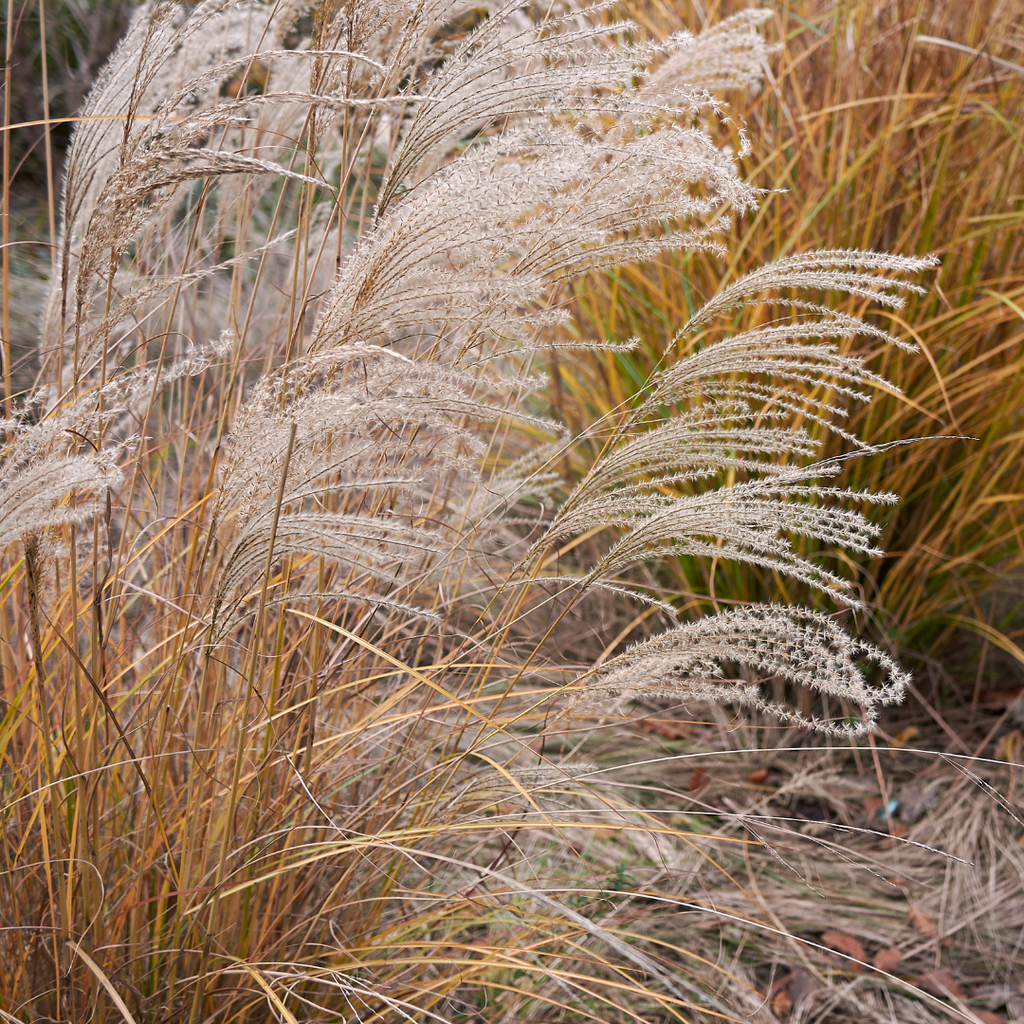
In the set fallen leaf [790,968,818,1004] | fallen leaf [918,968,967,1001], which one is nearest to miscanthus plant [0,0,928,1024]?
fallen leaf [790,968,818,1004]

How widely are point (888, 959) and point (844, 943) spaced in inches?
3.4

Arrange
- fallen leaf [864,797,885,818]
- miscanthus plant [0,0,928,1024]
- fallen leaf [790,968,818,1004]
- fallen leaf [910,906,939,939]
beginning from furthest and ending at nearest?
fallen leaf [864,797,885,818], fallen leaf [910,906,939,939], fallen leaf [790,968,818,1004], miscanthus plant [0,0,928,1024]

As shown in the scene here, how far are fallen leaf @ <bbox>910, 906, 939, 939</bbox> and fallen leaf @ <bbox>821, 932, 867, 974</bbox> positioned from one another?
0.47 feet

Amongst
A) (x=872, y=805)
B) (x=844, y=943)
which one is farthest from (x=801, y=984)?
(x=872, y=805)

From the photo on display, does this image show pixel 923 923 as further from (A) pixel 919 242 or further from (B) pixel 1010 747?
(A) pixel 919 242

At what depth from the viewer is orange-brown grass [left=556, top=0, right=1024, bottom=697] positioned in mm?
2270

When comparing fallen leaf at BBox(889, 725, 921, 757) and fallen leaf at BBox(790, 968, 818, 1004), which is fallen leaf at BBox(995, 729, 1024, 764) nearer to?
fallen leaf at BBox(889, 725, 921, 757)

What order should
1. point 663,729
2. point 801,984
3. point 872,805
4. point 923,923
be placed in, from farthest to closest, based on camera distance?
point 663,729 → point 872,805 → point 923,923 → point 801,984

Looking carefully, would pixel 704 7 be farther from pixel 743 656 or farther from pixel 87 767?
pixel 87 767

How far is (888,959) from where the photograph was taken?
1845 millimetres

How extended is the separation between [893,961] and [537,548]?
133 centimetres

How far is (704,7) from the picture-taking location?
2668 millimetres

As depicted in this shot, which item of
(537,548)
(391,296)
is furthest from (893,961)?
(391,296)

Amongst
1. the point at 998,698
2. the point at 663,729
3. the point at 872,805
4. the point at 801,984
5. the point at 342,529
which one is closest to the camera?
the point at 342,529
